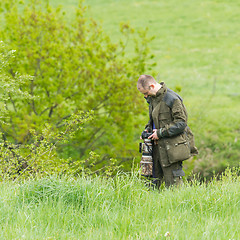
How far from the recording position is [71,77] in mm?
11227

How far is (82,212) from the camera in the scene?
14.4 feet

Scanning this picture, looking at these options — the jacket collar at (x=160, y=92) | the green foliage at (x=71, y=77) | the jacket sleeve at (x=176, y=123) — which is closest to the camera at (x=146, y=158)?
the jacket sleeve at (x=176, y=123)

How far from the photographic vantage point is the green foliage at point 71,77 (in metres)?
10.9

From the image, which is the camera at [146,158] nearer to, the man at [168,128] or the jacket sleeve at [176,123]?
the man at [168,128]

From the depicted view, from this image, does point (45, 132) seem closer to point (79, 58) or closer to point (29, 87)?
point (29, 87)

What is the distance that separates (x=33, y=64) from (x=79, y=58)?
52.5 inches

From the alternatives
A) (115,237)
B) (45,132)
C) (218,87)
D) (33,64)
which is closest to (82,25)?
(33,64)

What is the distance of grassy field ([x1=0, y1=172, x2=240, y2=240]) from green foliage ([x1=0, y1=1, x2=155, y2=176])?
572 cm

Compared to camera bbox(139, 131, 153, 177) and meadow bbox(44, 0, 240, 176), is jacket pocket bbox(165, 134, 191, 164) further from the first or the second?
meadow bbox(44, 0, 240, 176)

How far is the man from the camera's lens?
5508 mm

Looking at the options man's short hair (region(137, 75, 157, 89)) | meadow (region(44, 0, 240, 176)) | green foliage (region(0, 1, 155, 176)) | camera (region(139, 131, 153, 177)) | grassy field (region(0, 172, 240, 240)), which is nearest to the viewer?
grassy field (region(0, 172, 240, 240))

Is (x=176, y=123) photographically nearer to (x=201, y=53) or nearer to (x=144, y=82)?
(x=144, y=82)

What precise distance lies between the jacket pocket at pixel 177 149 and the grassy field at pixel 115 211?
556 mm

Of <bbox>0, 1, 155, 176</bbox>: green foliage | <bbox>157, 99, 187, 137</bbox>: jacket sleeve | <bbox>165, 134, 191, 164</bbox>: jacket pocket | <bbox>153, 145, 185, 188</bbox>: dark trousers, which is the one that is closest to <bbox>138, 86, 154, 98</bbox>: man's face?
<bbox>157, 99, 187, 137</bbox>: jacket sleeve
